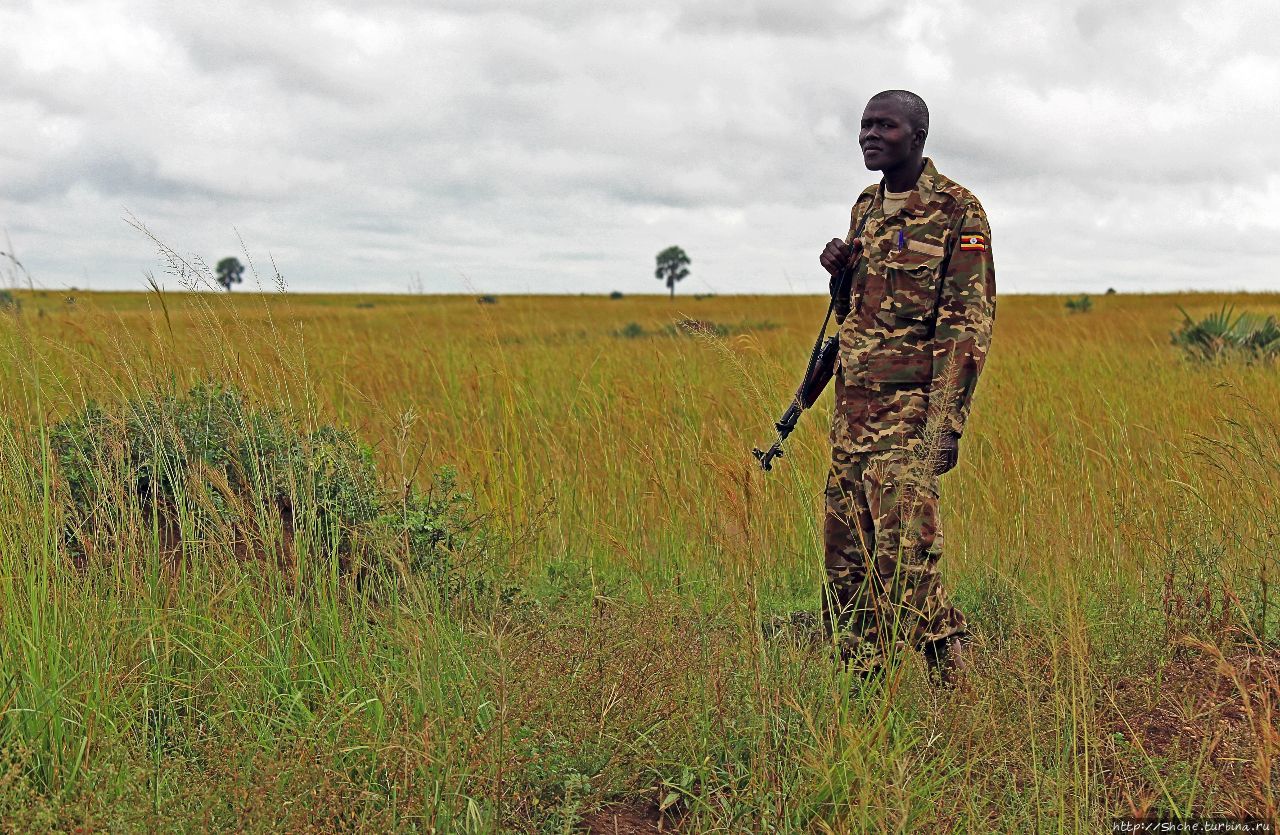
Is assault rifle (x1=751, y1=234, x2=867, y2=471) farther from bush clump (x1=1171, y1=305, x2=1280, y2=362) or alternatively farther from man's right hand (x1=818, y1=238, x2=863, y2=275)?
bush clump (x1=1171, y1=305, x2=1280, y2=362)

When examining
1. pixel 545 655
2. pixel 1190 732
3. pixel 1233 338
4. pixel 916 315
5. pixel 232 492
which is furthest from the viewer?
pixel 1233 338

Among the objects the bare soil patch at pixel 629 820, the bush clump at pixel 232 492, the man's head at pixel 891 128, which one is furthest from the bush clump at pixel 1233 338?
the bare soil patch at pixel 629 820

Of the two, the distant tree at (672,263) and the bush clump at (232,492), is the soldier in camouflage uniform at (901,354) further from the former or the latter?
the distant tree at (672,263)

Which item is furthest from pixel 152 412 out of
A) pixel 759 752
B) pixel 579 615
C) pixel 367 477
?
pixel 759 752

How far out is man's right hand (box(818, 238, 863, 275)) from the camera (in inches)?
152

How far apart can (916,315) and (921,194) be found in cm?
42

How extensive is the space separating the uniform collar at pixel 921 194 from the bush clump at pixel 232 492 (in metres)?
2.02

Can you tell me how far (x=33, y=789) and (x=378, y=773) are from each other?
32.0 inches

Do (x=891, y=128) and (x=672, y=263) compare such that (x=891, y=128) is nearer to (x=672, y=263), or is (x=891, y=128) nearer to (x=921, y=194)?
(x=921, y=194)

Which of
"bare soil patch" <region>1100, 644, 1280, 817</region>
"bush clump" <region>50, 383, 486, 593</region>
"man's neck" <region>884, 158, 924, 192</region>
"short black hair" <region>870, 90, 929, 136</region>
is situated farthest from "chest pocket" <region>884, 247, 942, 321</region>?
"bush clump" <region>50, 383, 486, 593</region>

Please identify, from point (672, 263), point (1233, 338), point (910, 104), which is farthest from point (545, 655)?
point (672, 263)

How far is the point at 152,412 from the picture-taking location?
429 cm

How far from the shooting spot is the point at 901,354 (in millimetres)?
3678

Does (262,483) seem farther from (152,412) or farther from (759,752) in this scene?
(759,752)
